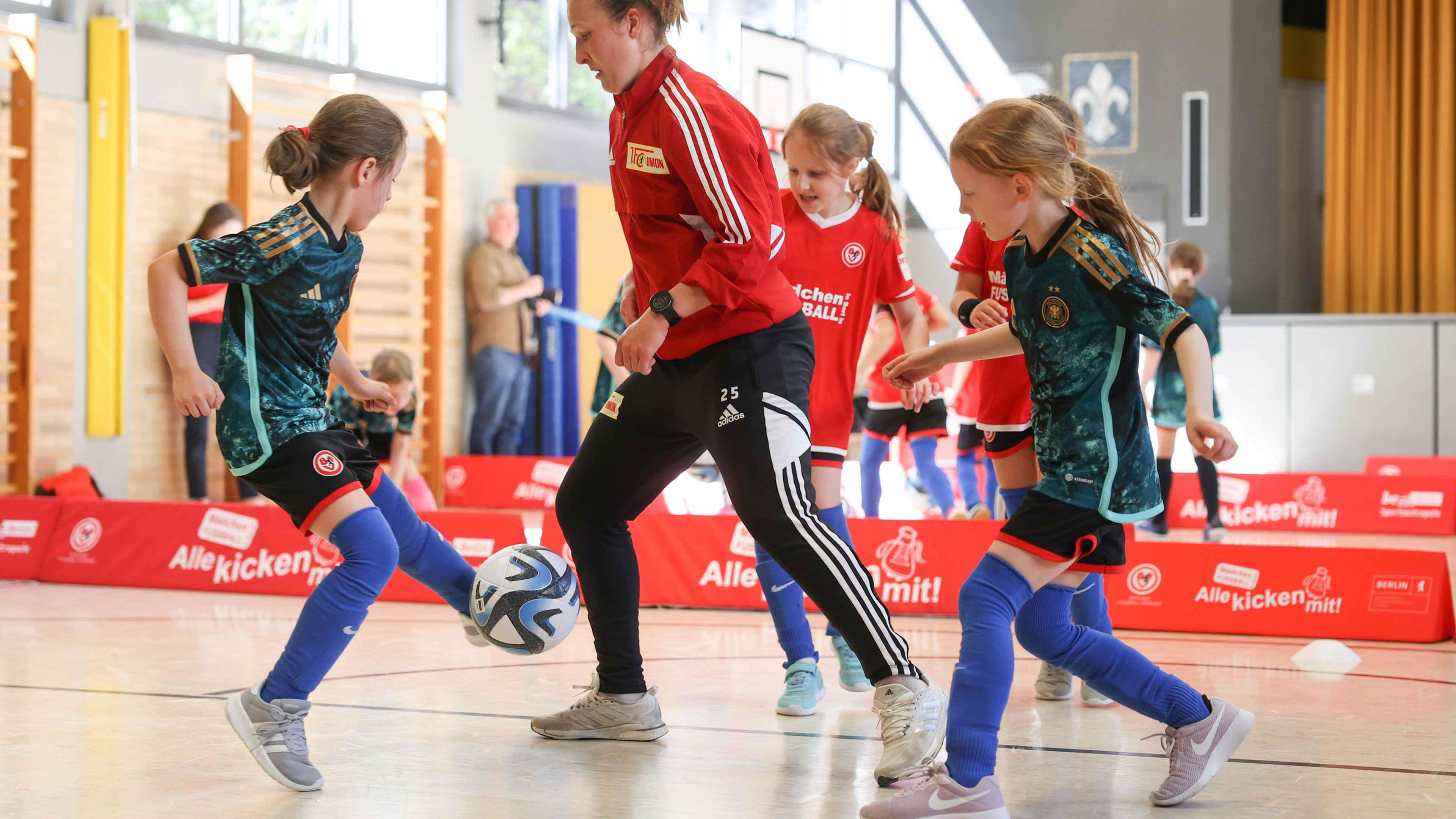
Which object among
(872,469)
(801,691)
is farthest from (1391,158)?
(801,691)

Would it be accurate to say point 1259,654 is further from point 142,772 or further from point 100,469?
point 100,469

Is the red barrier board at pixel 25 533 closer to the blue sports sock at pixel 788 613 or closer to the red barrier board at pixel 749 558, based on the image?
the red barrier board at pixel 749 558

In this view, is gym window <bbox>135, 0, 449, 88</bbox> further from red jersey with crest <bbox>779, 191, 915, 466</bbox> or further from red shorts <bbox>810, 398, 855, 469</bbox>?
red shorts <bbox>810, 398, 855, 469</bbox>

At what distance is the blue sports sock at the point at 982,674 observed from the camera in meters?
2.18

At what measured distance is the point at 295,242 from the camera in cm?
245

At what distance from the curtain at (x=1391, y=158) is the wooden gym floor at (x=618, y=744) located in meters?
9.72

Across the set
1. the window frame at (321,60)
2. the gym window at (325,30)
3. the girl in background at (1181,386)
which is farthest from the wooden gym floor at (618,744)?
the gym window at (325,30)

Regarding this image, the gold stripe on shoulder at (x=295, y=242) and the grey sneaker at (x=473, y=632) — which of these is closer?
the gold stripe on shoulder at (x=295, y=242)

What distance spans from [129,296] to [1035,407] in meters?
6.42

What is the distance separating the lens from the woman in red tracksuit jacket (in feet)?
7.77

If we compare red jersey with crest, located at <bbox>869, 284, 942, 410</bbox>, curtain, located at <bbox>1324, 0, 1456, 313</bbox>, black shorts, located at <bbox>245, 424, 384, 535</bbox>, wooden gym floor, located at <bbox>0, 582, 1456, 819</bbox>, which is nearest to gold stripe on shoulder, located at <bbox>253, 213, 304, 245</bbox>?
black shorts, located at <bbox>245, 424, 384, 535</bbox>

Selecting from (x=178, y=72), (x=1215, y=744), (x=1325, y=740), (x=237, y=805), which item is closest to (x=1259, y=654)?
(x=1325, y=740)

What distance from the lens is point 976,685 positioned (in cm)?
218

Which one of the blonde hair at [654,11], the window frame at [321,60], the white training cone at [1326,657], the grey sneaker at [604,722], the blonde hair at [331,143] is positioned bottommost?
the white training cone at [1326,657]
